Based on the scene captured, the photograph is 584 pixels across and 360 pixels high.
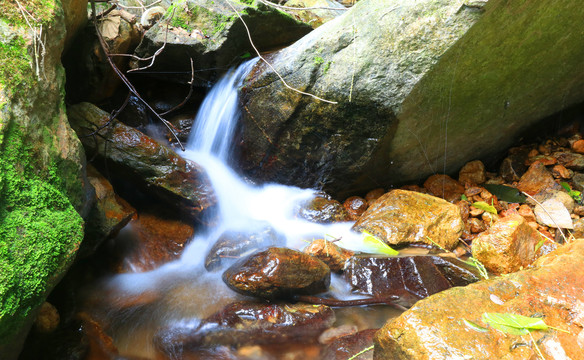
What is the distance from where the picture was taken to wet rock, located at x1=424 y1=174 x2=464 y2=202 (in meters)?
4.88

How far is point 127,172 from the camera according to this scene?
13.2ft

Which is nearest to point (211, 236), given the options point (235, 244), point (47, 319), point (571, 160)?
point (235, 244)

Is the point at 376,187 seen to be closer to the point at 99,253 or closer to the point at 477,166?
the point at 477,166

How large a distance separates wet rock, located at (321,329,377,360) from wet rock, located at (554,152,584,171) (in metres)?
3.98

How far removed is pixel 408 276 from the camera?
3232mm

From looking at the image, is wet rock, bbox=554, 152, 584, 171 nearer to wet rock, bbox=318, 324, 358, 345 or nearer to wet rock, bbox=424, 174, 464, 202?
wet rock, bbox=424, 174, 464, 202

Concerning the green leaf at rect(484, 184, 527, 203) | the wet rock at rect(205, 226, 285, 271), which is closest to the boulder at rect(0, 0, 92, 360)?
the wet rock at rect(205, 226, 285, 271)

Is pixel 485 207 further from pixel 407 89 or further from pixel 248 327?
pixel 248 327

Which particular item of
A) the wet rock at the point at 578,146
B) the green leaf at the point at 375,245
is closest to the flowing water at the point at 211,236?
the green leaf at the point at 375,245

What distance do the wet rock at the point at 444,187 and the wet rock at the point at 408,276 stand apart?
176 cm

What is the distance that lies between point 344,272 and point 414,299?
72 cm

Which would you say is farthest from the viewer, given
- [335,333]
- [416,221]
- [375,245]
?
[416,221]

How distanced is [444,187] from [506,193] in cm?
80

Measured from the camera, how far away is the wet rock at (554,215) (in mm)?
4027
